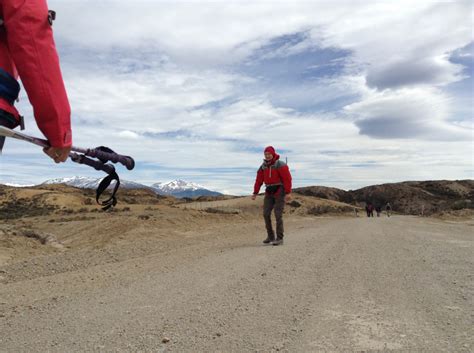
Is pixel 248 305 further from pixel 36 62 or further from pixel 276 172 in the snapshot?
pixel 276 172

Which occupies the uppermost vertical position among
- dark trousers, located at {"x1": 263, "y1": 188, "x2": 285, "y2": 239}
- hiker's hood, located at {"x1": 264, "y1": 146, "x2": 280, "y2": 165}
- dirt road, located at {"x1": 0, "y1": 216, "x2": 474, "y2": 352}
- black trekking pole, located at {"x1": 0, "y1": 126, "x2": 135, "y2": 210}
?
hiker's hood, located at {"x1": 264, "y1": 146, "x2": 280, "y2": 165}

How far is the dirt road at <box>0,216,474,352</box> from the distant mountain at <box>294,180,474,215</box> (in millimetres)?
57003

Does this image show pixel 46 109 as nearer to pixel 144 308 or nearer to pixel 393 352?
pixel 144 308

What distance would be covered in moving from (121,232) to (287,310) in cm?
916

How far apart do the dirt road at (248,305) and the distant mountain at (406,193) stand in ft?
187

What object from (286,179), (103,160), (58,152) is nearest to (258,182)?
(286,179)

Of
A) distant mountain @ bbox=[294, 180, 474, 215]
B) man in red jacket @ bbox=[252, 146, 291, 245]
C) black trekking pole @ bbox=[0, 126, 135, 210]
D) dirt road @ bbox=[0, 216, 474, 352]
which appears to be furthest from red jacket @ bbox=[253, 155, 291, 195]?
distant mountain @ bbox=[294, 180, 474, 215]

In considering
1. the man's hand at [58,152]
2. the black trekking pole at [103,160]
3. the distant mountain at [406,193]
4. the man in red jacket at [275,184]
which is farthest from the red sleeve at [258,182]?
the distant mountain at [406,193]

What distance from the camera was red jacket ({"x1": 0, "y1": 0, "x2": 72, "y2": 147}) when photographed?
2234 millimetres

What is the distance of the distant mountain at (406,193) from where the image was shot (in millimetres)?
64125

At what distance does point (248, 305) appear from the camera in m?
4.21

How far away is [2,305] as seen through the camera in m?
4.56

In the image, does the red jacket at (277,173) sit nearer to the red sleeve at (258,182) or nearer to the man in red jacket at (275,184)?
the man in red jacket at (275,184)

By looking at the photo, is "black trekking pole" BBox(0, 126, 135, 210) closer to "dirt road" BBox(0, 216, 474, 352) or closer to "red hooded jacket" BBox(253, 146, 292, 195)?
"dirt road" BBox(0, 216, 474, 352)
